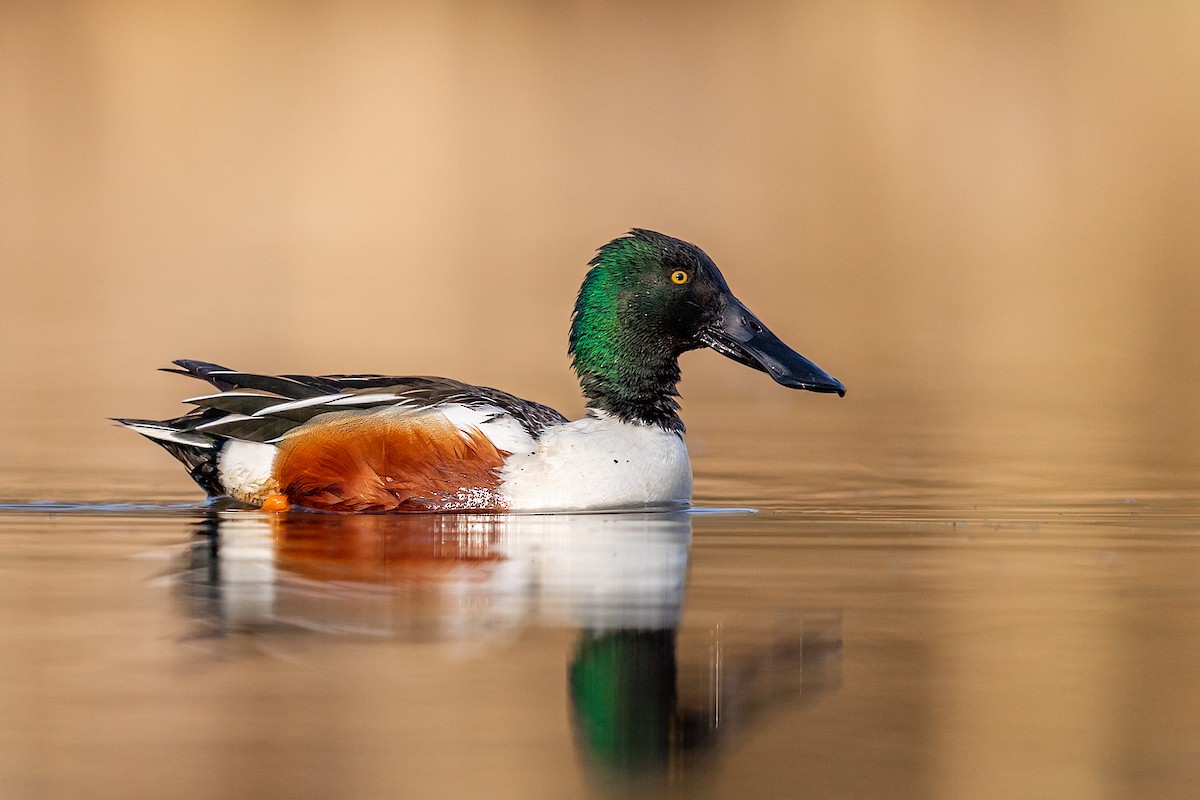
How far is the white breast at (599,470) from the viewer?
295 inches

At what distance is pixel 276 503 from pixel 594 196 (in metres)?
17.3

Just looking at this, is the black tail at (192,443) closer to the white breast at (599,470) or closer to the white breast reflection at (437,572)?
the white breast reflection at (437,572)

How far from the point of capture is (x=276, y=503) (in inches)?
302

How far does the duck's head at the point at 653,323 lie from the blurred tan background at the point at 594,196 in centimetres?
221

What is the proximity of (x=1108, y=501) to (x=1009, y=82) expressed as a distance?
24080 millimetres

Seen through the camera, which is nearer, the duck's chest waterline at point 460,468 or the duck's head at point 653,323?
the duck's chest waterline at point 460,468

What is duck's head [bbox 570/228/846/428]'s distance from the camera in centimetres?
812

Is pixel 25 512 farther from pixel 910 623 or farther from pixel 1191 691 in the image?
pixel 1191 691

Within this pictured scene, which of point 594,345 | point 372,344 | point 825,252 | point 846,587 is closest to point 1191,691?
point 846,587

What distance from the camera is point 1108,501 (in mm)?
7973

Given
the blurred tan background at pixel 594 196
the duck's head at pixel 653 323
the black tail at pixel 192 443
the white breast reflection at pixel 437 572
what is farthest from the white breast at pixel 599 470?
the blurred tan background at pixel 594 196

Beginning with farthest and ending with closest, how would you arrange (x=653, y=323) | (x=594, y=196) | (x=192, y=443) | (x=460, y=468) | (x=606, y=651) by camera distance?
(x=594, y=196) → (x=653, y=323) → (x=192, y=443) → (x=460, y=468) → (x=606, y=651)

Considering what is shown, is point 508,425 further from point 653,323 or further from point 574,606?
point 574,606

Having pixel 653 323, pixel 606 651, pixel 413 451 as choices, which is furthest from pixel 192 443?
pixel 606 651
